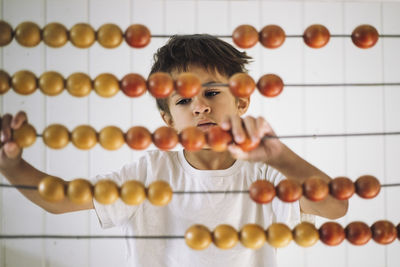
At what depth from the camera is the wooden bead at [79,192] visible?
564 mm

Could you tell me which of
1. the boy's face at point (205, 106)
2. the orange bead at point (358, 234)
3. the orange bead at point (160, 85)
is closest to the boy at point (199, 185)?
the boy's face at point (205, 106)

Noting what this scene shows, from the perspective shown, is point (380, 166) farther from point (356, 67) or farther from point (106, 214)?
point (106, 214)

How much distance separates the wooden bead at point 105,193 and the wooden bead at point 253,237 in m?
0.21

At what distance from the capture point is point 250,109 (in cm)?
141

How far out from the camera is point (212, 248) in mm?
894

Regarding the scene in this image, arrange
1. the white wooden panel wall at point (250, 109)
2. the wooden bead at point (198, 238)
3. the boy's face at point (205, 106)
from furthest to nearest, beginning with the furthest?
the white wooden panel wall at point (250, 109) < the boy's face at point (205, 106) < the wooden bead at point (198, 238)

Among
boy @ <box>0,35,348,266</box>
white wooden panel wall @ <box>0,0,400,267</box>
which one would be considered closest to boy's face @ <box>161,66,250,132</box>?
boy @ <box>0,35,348,266</box>

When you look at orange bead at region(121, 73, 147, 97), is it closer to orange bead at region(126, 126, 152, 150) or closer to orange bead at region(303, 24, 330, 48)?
orange bead at region(126, 126, 152, 150)

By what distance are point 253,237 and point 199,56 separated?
0.54 meters

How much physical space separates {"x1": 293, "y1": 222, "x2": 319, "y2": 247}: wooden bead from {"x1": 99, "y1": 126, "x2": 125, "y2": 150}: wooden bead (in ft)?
1.02

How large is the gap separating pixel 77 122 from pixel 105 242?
46cm

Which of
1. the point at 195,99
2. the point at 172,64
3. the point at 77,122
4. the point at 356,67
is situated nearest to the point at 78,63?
the point at 77,122

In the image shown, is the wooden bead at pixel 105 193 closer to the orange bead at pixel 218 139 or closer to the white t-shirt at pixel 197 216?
the orange bead at pixel 218 139

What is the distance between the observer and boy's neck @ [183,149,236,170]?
0.96 metres
